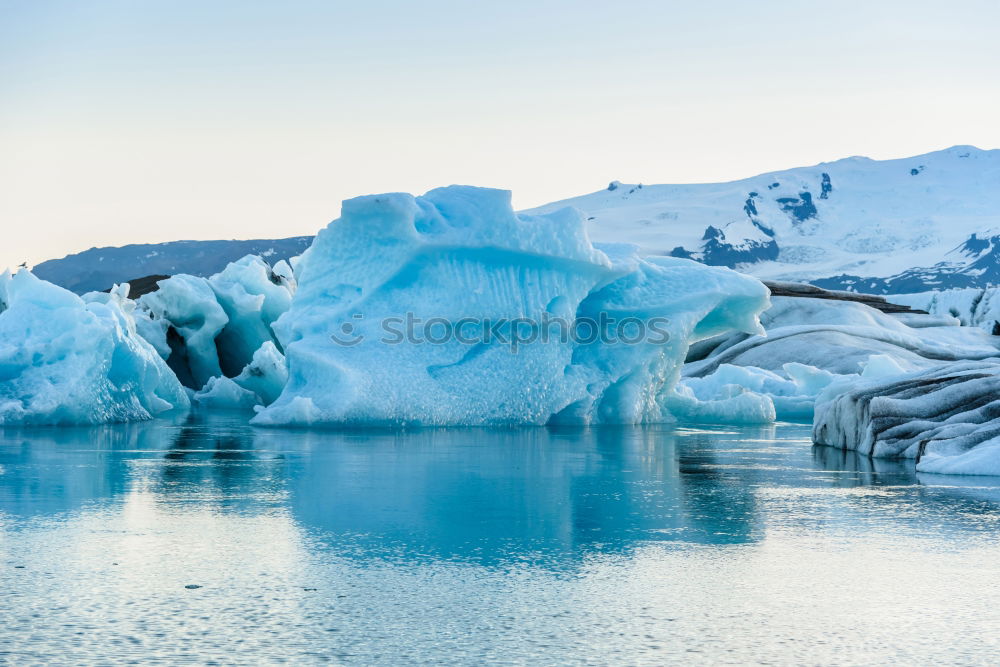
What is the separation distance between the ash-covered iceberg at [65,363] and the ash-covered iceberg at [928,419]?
29.3 ft

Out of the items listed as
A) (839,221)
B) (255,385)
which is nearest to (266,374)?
(255,385)

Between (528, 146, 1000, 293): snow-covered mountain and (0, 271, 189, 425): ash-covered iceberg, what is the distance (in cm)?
7801

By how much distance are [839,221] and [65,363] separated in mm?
108519

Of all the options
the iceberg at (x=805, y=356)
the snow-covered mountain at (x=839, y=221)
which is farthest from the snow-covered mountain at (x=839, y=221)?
the iceberg at (x=805, y=356)

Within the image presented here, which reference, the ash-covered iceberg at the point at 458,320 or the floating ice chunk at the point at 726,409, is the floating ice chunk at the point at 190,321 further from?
the floating ice chunk at the point at 726,409

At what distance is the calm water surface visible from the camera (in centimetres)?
387

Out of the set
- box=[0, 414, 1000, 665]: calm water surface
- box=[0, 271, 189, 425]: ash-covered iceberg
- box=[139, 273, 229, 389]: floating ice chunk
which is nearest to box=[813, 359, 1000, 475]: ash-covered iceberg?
box=[0, 414, 1000, 665]: calm water surface

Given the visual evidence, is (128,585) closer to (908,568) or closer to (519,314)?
(908,568)

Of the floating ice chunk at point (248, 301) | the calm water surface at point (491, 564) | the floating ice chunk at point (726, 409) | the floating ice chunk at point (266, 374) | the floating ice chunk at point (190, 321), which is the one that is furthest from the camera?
the floating ice chunk at point (248, 301)

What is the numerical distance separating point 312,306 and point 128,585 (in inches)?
437

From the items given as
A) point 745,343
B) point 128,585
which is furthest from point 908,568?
point 745,343

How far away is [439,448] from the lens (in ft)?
38.0

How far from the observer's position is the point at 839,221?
11619 cm

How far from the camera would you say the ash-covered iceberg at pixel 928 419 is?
9672 millimetres
